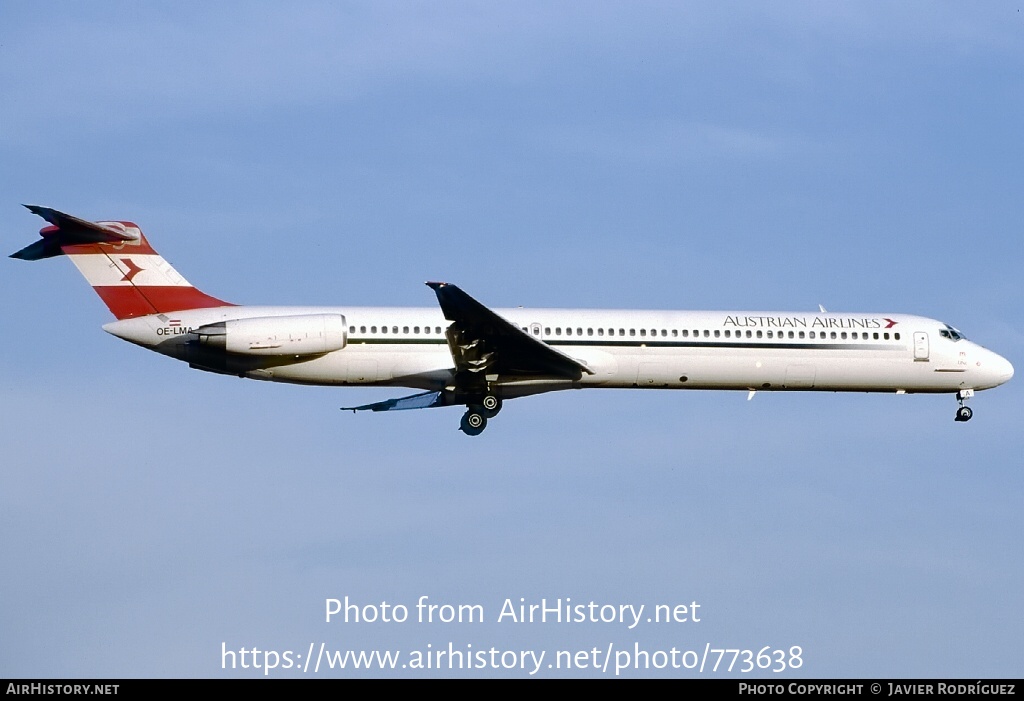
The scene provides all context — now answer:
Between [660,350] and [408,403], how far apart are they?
605cm

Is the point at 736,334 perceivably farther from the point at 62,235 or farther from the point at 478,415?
the point at 62,235

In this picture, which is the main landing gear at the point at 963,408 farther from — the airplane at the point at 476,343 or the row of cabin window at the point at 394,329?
the row of cabin window at the point at 394,329

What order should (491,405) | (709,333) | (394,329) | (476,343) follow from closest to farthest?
(476,343) < (394,329) < (491,405) < (709,333)

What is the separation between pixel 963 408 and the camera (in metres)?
36.2

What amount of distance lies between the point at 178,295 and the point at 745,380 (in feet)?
44.2

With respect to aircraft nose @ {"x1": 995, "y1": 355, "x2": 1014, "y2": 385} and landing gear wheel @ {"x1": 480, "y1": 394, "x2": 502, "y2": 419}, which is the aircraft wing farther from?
aircraft nose @ {"x1": 995, "y1": 355, "x2": 1014, "y2": 385}

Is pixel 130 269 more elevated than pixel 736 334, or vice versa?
pixel 130 269

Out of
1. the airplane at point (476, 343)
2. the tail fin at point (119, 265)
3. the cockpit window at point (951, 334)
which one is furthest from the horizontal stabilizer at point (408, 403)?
the cockpit window at point (951, 334)

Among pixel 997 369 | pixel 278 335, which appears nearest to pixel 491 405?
pixel 278 335

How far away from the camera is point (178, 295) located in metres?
33.3

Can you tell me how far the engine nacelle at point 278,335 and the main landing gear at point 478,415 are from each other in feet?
11.0

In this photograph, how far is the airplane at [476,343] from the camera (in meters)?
32.2
